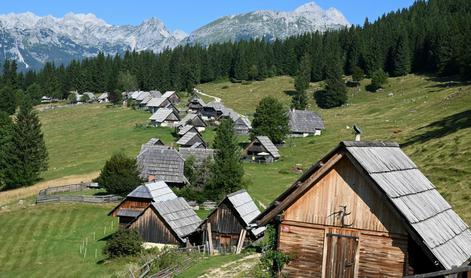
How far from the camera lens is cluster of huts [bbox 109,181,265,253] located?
41.1 m

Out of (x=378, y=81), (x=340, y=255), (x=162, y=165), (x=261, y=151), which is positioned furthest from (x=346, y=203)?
(x=378, y=81)

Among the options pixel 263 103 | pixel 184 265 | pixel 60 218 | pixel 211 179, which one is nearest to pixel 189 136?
pixel 263 103

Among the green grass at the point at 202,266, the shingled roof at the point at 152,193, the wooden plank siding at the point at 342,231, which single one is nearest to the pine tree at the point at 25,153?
the shingled roof at the point at 152,193

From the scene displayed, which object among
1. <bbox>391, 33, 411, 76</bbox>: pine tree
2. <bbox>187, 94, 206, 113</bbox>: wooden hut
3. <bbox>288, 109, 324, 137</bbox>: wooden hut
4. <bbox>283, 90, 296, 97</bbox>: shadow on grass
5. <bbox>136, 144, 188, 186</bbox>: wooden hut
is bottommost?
<bbox>136, 144, 188, 186</bbox>: wooden hut

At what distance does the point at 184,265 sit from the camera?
33.2 meters

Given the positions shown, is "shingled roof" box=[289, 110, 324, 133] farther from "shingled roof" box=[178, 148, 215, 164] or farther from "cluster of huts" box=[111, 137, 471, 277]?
"cluster of huts" box=[111, 137, 471, 277]

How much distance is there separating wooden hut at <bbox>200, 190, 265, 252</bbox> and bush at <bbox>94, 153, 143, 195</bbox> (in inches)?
779

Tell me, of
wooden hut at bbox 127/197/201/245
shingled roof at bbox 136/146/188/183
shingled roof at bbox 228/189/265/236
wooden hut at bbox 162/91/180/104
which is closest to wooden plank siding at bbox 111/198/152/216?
wooden hut at bbox 127/197/201/245

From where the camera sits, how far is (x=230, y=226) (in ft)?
135

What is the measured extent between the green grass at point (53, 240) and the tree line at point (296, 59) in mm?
85856

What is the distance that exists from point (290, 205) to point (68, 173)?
65.2 meters

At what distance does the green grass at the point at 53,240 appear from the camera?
37997mm

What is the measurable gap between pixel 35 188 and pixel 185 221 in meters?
32.9

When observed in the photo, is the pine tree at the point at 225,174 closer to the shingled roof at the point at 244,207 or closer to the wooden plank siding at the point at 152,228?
the shingled roof at the point at 244,207
